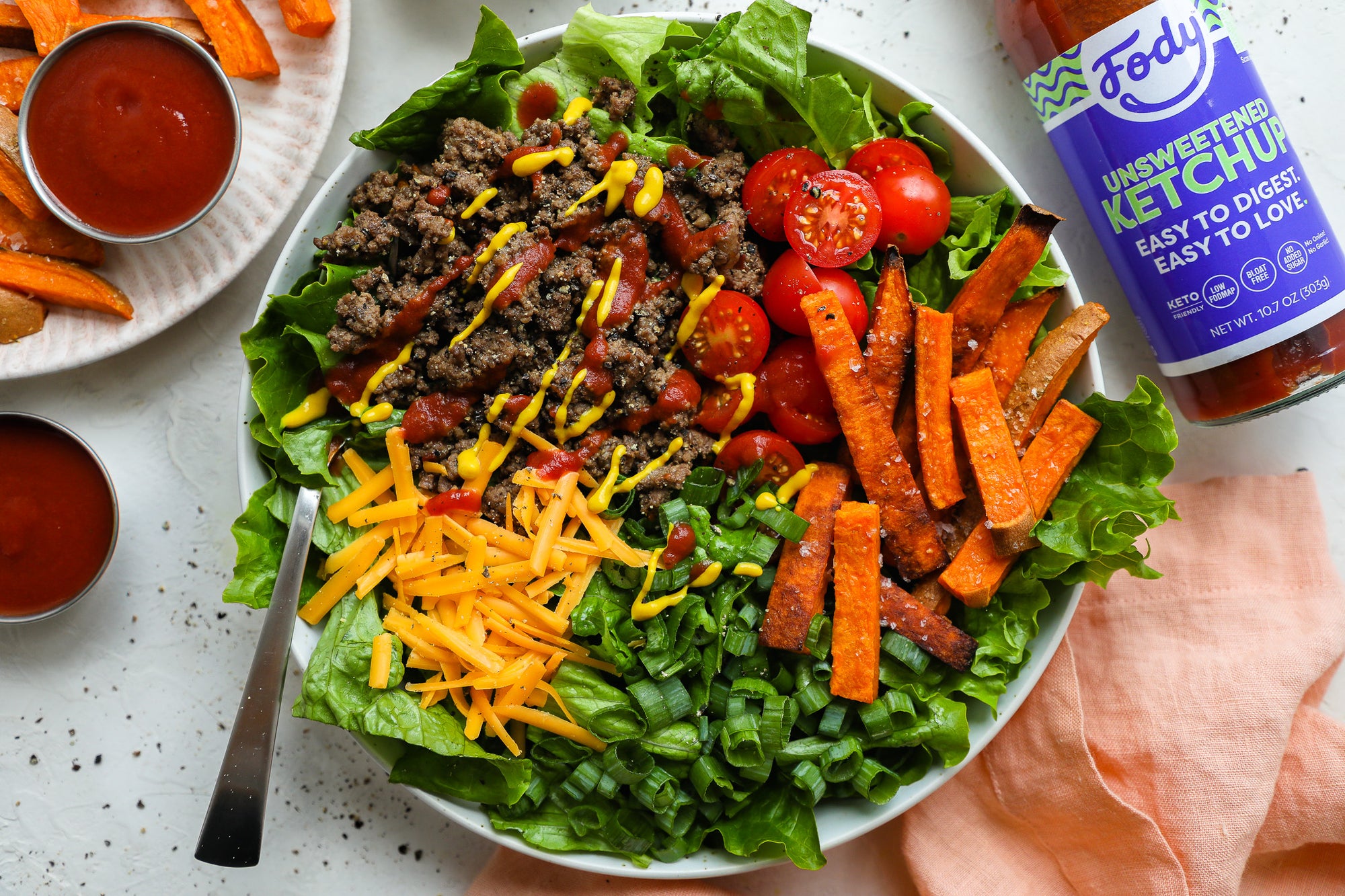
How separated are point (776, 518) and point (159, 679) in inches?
88.9

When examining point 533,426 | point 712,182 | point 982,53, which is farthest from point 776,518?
point 982,53

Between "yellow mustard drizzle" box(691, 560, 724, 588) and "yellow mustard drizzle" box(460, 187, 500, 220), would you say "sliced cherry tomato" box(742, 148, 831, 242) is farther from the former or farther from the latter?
"yellow mustard drizzle" box(691, 560, 724, 588)

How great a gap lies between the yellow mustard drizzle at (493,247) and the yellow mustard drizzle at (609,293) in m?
0.30

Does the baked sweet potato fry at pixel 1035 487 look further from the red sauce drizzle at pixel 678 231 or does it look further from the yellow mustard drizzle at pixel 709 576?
the red sauce drizzle at pixel 678 231

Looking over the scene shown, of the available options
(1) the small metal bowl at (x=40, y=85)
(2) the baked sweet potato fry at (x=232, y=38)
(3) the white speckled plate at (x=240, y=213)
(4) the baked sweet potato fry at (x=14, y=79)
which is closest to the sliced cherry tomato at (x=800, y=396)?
(3) the white speckled plate at (x=240, y=213)

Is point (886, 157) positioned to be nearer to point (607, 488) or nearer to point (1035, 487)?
point (1035, 487)

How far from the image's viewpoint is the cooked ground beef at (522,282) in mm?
2465

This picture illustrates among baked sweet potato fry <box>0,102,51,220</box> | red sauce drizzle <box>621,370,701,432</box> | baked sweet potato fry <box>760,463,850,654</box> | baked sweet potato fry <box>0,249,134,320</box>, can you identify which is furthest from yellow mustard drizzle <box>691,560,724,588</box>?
baked sweet potato fry <box>0,102,51,220</box>

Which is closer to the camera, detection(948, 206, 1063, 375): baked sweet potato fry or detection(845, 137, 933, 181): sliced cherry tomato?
Answer: detection(948, 206, 1063, 375): baked sweet potato fry

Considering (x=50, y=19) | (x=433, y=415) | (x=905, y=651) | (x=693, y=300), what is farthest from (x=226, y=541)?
(x=905, y=651)

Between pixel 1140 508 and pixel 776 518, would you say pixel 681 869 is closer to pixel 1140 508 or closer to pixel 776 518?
pixel 776 518

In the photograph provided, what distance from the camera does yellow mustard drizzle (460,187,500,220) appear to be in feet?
8.02

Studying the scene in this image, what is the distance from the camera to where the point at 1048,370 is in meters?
2.46

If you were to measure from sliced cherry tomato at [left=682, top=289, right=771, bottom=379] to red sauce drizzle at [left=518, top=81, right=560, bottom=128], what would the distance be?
78 centimetres
